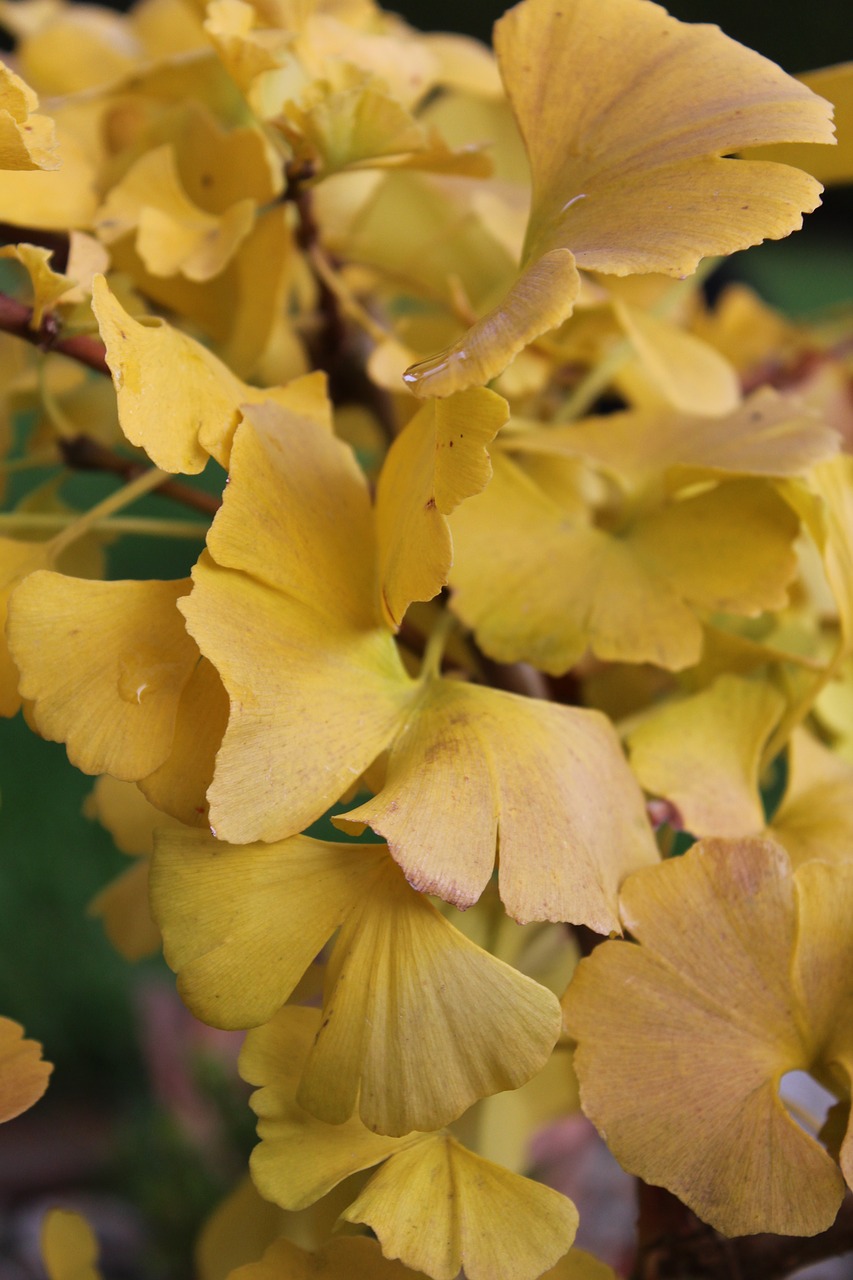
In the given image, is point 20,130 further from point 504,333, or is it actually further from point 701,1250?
point 701,1250

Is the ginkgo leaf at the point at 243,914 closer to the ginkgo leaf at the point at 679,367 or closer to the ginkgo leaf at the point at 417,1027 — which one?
the ginkgo leaf at the point at 417,1027

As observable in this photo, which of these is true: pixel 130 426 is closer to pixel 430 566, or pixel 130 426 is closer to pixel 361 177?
pixel 430 566

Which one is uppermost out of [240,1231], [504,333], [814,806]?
[504,333]

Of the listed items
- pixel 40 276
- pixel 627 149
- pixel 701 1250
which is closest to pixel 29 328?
pixel 40 276

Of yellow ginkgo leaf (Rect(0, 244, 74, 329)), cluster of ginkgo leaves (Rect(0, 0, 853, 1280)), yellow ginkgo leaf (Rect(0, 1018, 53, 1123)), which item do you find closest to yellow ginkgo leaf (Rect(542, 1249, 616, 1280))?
cluster of ginkgo leaves (Rect(0, 0, 853, 1280))

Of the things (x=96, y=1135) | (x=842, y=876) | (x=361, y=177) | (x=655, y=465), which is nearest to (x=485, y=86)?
(x=361, y=177)

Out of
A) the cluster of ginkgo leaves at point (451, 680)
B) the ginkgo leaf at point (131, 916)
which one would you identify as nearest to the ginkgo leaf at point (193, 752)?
the cluster of ginkgo leaves at point (451, 680)
